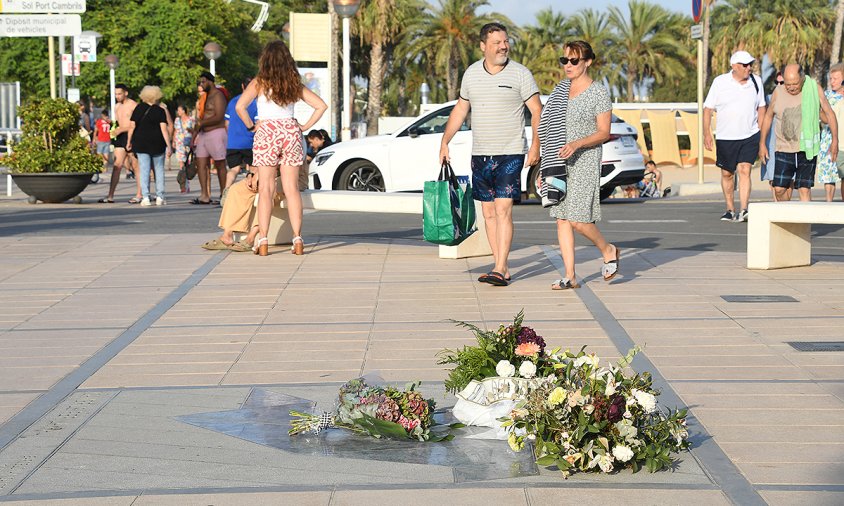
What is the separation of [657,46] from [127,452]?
60.9 m

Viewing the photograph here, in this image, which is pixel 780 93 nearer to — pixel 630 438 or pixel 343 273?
pixel 343 273

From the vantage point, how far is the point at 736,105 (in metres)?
14.5

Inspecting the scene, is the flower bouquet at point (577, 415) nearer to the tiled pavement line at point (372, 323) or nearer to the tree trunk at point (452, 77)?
the tiled pavement line at point (372, 323)

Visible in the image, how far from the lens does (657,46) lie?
63.6 m

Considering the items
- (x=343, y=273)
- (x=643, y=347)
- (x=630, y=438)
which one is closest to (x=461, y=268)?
(x=343, y=273)

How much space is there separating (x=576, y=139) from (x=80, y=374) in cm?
417

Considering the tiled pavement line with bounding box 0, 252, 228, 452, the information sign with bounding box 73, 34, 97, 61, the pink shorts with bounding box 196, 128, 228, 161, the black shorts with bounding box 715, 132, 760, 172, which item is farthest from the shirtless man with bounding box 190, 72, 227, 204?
the information sign with bounding box 73, 34, 97, 61

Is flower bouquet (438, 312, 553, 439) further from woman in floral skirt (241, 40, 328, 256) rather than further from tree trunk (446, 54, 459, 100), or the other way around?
tree trunk (446, 54, 459, 100)

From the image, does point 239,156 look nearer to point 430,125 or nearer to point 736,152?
point 430,125

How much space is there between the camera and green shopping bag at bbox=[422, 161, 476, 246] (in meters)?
10.0

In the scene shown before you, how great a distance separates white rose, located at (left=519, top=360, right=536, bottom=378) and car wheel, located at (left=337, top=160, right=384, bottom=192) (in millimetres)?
13996

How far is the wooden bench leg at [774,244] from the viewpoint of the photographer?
10539mm

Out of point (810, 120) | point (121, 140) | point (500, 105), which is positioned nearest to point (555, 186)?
point (500, 105)

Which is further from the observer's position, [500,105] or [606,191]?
[606,191]
